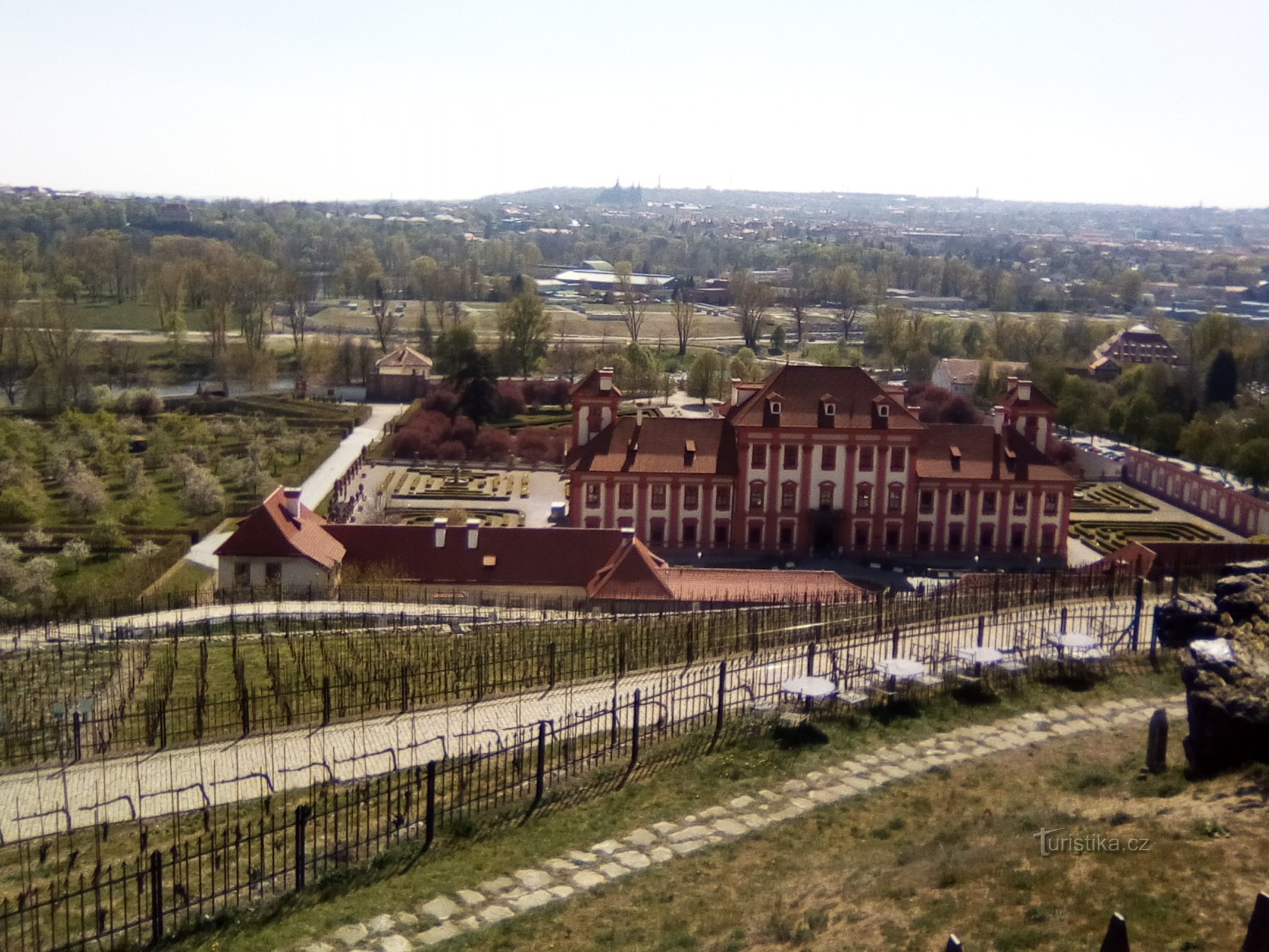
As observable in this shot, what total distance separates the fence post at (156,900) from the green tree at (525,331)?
156 ft

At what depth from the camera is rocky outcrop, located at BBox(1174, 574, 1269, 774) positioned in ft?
33.7

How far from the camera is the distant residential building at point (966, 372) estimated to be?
5312cm

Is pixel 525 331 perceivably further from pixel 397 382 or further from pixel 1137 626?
pixel 1137 626

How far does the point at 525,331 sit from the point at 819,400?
26915 millimetres

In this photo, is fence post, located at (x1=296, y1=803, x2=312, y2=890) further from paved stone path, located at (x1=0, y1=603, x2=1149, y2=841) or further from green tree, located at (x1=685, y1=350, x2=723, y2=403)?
green tree, located at (x1=685, y1=350, x2=723, y2=403)

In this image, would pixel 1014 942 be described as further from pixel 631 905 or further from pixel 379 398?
pixel 379 398

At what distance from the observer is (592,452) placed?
30938 mm

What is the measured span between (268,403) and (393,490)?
1450 centimetres

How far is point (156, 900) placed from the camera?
860cm

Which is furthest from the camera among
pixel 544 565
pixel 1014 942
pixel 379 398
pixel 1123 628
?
pixel 379 398

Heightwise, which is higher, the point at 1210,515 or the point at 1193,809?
the point at 1193,809

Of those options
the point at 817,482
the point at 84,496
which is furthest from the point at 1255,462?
the point at 84,496

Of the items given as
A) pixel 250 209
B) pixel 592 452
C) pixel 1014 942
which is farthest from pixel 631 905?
pixel 250 209

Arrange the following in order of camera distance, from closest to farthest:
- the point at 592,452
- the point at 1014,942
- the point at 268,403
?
the point at 1014,942
the point at 592,452
the point at 268,403
